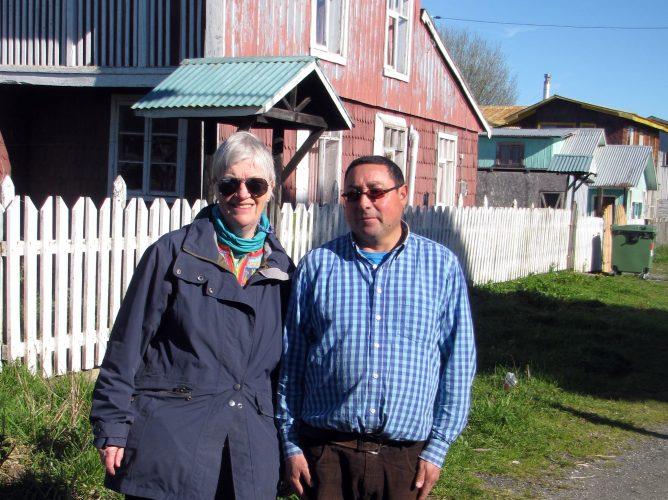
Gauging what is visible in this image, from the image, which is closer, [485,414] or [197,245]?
[197,245]

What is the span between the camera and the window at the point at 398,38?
587 inches

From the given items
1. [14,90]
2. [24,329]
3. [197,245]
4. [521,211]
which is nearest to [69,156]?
[14,90]

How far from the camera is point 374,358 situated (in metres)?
2.80

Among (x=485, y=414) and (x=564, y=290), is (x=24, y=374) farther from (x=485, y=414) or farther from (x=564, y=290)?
(x=564, y=290)

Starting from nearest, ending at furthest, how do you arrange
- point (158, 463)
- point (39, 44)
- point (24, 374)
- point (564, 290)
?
point (158, 463) < point (24, 374) < point (39, 44) < point (564, 290)

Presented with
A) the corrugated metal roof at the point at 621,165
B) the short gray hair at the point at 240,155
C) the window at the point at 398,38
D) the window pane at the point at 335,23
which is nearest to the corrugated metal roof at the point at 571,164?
the corrugated metal roof at the point at 621,165

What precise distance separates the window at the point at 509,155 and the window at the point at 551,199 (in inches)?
153

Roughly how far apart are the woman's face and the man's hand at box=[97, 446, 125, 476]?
2.72ft

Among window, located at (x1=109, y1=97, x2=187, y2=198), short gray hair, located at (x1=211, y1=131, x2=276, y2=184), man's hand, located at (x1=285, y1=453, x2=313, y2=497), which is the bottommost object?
man's hand, located at (x1=285, y1=453, x2=313, y2=497)

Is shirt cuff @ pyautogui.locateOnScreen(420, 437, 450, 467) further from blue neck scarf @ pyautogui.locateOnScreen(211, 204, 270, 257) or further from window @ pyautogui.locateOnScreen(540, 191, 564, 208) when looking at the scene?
window @ pyautogui.locateOnScreen(540, 191, 564, 208)

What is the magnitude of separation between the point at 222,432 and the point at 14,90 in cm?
1119

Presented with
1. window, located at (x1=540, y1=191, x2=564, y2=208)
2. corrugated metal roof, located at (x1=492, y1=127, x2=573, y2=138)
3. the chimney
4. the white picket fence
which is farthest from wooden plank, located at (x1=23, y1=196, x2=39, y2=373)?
the chimney

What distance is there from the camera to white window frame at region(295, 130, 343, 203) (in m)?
12.6

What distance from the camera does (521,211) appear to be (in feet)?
52.7
